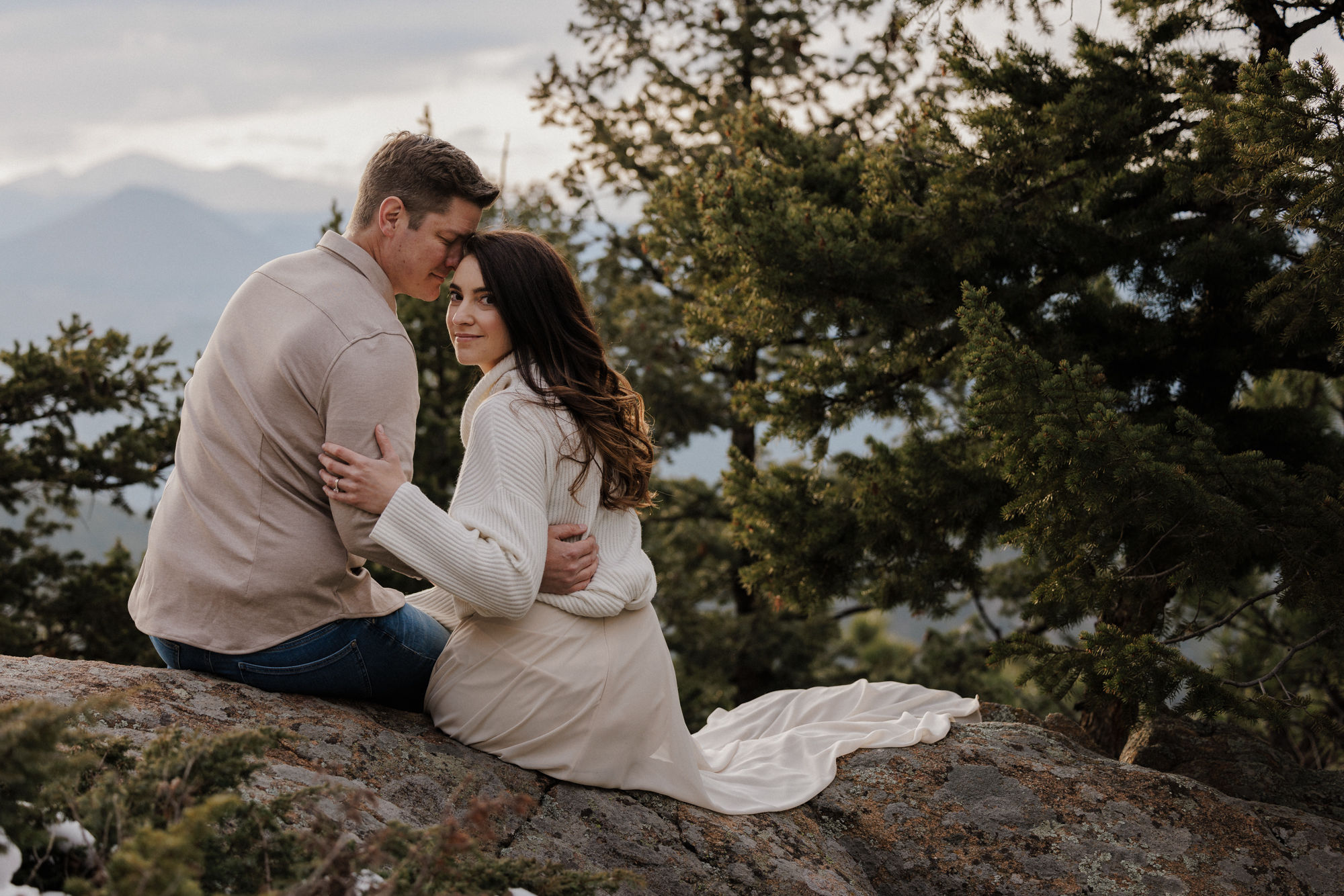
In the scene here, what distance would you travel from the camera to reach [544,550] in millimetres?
3041

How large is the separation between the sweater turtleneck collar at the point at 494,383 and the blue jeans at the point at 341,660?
70cm

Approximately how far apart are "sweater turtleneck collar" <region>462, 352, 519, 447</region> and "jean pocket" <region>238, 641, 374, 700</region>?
31.6 inches

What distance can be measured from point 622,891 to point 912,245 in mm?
3652

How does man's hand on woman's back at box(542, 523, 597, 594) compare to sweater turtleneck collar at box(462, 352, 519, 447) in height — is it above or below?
below

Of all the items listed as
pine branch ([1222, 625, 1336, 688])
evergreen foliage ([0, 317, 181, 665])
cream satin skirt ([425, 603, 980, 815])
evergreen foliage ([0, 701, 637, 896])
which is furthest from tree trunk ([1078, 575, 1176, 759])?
evergreen foliage ([0, 317, 181, 665])

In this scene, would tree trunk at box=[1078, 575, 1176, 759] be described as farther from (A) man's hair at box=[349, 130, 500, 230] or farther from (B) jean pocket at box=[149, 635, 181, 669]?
(B) jean pocket at box=[149, 635, 181, 669]

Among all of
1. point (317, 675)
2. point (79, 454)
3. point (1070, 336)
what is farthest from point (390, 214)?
point (79, 454)

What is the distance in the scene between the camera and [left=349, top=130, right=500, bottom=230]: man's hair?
3342 millimetres

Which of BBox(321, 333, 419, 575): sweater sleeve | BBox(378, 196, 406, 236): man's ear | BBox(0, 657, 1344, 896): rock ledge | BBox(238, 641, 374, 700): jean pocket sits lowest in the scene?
BBox(0, 657, 1344, 896): rock ledge

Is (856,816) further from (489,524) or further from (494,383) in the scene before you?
(494,383)

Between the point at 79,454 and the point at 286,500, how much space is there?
8078mm

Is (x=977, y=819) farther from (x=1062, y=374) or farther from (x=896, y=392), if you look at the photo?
(x=896, y=392)

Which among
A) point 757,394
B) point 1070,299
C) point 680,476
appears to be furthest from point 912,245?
point 680,476

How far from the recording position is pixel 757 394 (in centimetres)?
601
